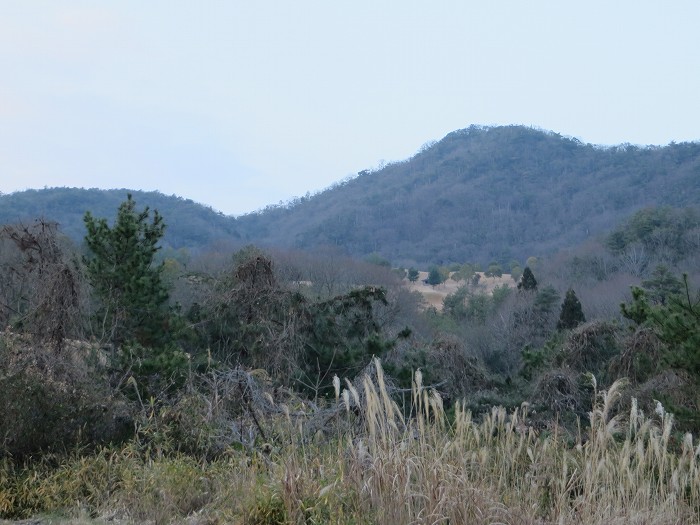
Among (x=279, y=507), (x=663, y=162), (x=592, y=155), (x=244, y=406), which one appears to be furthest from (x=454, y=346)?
(x=592, y=155)

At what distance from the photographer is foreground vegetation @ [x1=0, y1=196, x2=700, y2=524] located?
4539mm

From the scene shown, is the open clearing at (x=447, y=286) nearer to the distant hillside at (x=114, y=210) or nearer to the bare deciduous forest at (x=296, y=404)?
the distant hillside at (x=114, y=210)

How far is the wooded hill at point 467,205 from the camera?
93562mm

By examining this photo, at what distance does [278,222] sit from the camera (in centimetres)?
12100

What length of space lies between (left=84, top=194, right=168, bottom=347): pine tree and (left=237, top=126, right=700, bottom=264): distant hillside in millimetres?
81745

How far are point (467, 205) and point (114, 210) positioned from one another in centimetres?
5302

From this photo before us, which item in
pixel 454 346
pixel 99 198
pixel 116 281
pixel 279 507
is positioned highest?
pixel 99 198

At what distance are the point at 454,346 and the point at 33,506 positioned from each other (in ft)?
39.3

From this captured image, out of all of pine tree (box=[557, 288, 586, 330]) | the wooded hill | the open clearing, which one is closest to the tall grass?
pine tree (box=[557, 288, 586, 330])

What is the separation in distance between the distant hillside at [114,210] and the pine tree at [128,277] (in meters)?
56.7

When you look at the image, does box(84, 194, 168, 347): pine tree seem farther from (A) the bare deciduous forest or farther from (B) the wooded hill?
(B) the wooded hill

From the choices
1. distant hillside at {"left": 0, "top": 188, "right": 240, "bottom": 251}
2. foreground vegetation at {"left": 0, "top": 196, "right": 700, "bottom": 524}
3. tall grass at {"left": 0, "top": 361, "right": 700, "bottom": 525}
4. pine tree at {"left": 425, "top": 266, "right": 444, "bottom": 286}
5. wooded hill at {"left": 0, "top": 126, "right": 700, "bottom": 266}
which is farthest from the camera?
wooded hill at {"left": 0, "top": 126, "right": 700, "bottom": 266}

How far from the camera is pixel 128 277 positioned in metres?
15.0

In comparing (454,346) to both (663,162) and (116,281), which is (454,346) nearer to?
(116,281)
